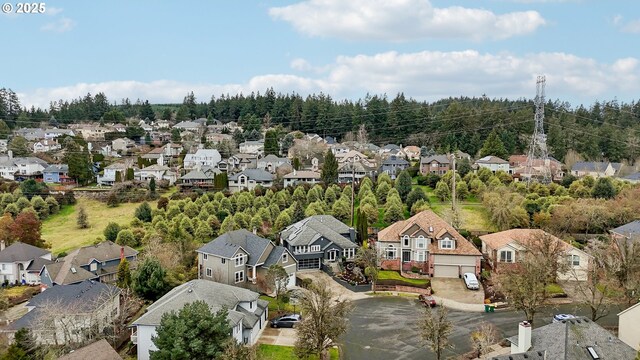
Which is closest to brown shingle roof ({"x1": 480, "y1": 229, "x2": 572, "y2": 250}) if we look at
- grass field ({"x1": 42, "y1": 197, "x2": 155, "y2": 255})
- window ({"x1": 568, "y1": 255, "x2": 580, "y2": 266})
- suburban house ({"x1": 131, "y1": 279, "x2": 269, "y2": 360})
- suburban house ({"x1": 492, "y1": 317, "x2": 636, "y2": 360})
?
window ({"x1": 568, "y1": 255, "x2": 580, "y2": 266})

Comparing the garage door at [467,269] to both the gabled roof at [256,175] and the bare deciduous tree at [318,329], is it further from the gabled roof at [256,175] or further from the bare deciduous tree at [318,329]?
the gabled roof at [256,175]

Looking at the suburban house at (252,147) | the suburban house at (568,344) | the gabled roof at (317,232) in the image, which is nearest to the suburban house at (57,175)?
the suburban house at (252,147)

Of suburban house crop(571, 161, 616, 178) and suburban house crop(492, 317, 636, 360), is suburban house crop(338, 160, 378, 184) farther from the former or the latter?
Answer: suburban house crop(492, 317, 636, 360)

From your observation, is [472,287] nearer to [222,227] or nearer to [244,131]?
[222,227]

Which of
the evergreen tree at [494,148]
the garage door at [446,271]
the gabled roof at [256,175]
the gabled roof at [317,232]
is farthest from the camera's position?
the evergreen tree at [494,148]

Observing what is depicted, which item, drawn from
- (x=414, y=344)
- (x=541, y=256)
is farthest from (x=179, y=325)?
(x=541, y=256)

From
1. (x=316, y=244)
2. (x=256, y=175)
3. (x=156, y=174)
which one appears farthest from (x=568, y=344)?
(x=156, y=174)
